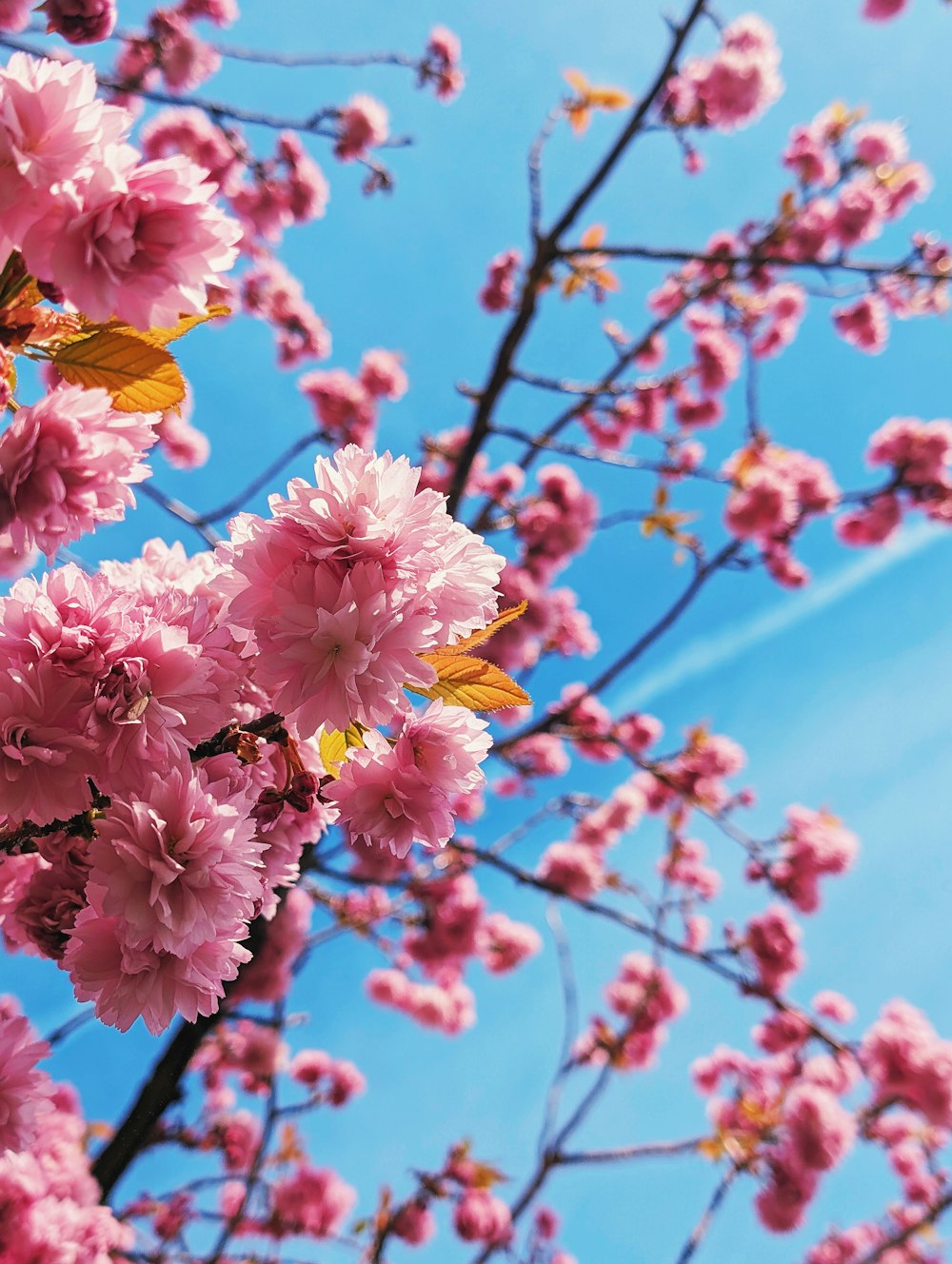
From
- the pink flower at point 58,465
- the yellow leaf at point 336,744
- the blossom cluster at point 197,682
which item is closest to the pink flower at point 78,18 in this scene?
the pink flower at point 58,465

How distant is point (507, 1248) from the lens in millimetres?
4082

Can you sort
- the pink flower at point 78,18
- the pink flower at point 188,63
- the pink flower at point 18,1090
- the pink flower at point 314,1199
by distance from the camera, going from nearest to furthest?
the pink flower at point 18,1090 < the pink flower at point 78,18 < the pink flower at point 188,63 < the pink flower at point 314,1199

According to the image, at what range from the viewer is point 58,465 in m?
0.93

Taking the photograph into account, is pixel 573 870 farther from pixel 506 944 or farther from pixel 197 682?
pixel 197 682

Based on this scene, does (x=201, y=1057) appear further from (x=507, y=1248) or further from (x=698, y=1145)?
(x=698, y=1145)

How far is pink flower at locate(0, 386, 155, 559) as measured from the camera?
0.92 m

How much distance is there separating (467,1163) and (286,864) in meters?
4.20

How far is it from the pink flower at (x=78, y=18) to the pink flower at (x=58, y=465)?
51.6 inches

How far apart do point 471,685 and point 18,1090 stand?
954 millimetres

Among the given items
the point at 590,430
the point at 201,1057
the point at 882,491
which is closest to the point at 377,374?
the point at 590,430

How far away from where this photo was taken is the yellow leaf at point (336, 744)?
1123mm

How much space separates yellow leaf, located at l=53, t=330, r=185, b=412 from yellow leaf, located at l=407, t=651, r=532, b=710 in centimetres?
52

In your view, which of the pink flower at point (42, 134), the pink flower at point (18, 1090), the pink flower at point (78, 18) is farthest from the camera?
the pink flower at point (78, 18)

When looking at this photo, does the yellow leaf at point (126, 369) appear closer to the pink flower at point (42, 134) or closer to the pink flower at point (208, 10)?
the pink flower at point (42, 134)
